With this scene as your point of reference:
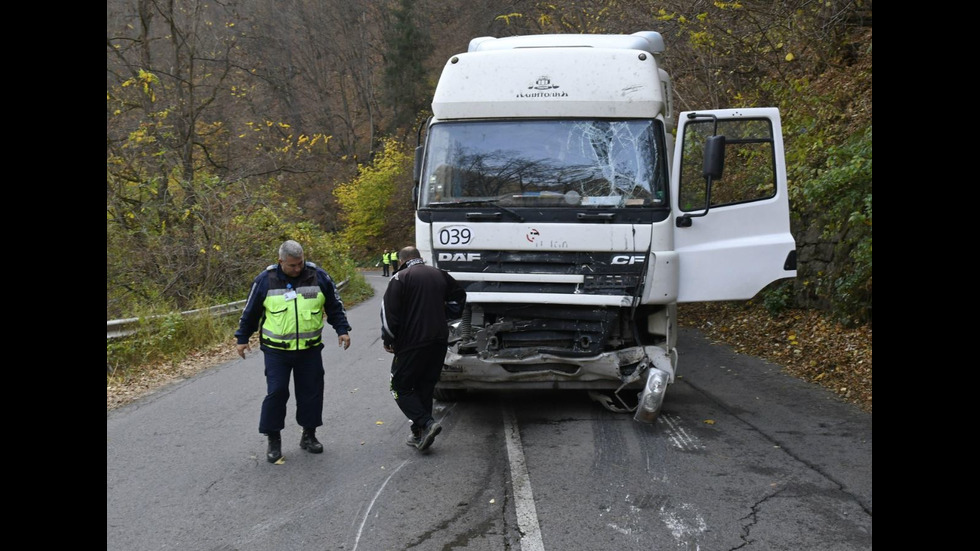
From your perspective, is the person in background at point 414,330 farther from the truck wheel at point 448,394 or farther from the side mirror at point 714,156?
the side mirror at point 714,156

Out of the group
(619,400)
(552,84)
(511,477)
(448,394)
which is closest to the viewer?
(511,477)

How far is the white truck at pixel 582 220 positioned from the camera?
6.89 meters

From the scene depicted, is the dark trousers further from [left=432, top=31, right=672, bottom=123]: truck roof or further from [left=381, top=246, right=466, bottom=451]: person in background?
[left=432, top=31, right=672, bottom=123]: truck roof

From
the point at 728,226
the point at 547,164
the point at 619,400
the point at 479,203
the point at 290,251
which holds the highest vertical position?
the point at 547,164

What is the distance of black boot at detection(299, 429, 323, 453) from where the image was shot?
6.43 m

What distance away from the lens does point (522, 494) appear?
516 cm

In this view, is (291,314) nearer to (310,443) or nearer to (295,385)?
(295,385)

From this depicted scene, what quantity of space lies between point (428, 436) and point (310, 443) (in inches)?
41.4

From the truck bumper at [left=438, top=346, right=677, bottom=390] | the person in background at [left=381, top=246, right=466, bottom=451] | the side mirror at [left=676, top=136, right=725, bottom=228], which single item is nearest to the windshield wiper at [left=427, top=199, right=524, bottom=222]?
the person in background at [left=381, top=246, right=466, bottom=451]

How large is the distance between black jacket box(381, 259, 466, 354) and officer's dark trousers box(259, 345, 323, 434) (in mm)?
649

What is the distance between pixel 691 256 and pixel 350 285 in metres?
23.1

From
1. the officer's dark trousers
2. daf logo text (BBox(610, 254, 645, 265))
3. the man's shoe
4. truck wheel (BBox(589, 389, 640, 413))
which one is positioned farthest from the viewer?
truck wheel (BBox(589, 389, 640, 413))

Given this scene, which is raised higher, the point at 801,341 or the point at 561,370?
the point at 561,370

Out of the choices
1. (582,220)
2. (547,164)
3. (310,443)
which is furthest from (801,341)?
(310,443)
